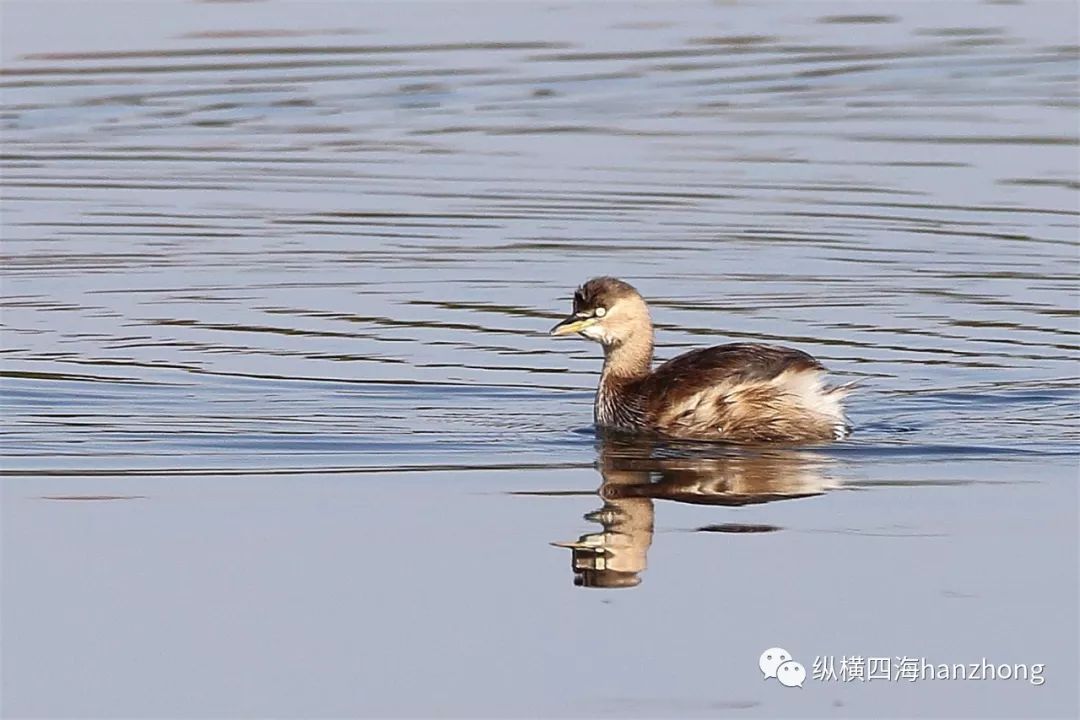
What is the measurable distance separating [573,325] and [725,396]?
813 mm

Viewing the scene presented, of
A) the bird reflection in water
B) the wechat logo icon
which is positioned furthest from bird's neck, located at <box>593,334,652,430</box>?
the wechat logo icon

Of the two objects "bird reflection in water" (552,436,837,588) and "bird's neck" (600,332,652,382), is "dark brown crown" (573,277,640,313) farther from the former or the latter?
"bird reflection in water" (552,436,837,588)

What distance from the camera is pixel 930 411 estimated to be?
1070 centimetres

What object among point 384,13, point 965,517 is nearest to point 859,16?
point 384,13

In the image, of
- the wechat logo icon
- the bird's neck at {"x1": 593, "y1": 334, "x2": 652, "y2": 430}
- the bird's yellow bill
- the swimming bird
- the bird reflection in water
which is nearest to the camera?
the wechat logo icon

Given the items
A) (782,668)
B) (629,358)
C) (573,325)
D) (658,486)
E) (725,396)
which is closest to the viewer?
(782,668)

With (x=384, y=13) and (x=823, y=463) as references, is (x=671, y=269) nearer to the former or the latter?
(x=823, y=463)

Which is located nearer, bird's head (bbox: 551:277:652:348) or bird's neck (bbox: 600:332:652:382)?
bird's head (bbox: 551:277:652:348)

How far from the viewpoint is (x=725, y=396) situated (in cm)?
1023

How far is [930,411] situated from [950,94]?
A: 32.2 feet

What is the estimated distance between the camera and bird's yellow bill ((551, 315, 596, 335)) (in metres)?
10.7

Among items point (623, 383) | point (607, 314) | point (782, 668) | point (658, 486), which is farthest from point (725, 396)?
point (782, 668)

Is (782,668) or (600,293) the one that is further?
(600,293)

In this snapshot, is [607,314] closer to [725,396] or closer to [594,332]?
[594,332]
